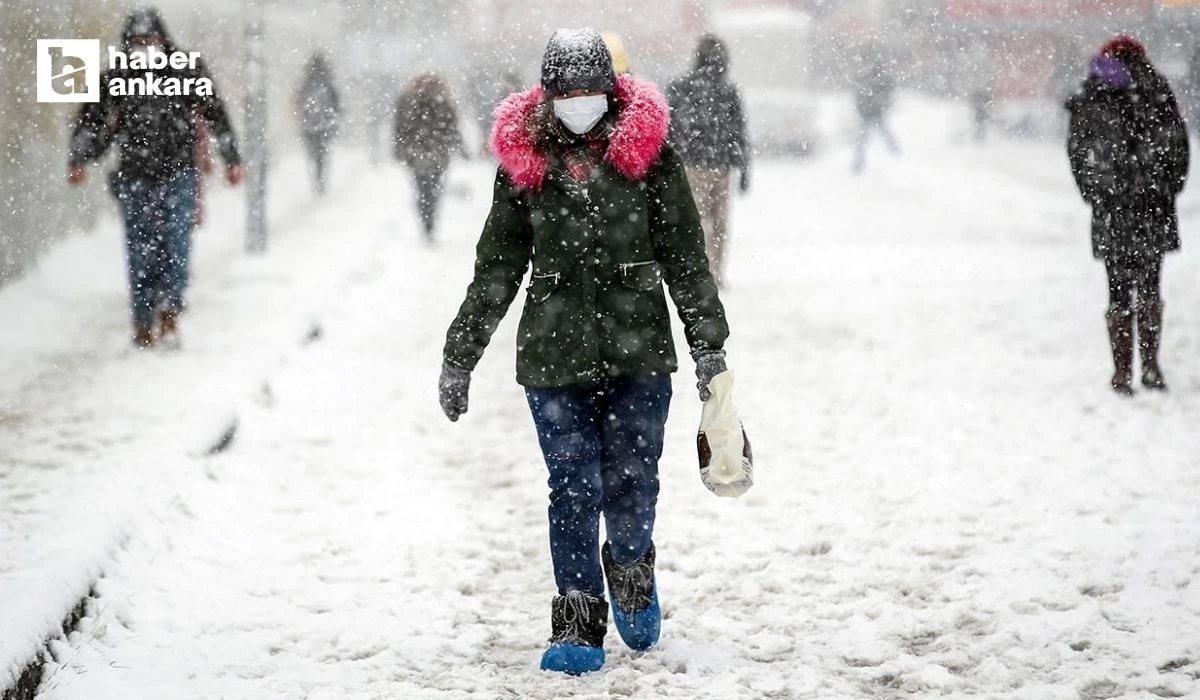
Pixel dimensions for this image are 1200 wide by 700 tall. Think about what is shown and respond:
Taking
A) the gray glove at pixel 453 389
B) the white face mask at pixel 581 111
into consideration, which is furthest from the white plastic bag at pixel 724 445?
the white face mask at pixel 581 111

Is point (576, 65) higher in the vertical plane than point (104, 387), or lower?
higher

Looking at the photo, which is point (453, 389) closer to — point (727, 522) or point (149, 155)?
point (727, 522)

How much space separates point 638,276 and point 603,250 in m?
0.13

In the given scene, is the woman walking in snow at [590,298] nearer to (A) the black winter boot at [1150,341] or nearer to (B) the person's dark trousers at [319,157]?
(A) the black winter boot at [1150,341]

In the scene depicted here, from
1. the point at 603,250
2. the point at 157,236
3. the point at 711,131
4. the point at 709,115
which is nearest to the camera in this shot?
the point at 603,250

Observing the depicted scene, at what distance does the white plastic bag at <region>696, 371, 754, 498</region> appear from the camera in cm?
407

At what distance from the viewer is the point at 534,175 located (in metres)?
4.04

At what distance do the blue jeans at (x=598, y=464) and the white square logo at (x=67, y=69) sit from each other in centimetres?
876

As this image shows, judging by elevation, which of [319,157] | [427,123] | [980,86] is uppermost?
[980,86]

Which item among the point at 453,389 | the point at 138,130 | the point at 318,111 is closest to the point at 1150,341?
the point at 453,389

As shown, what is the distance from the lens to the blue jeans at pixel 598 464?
415 centimetres

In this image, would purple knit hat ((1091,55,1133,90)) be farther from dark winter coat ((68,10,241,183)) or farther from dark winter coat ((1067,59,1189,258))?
dark winter coat ((68,10,241,183))

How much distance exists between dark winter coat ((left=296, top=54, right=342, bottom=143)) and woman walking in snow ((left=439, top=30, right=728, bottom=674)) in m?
16.9

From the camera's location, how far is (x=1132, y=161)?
7.52 m
